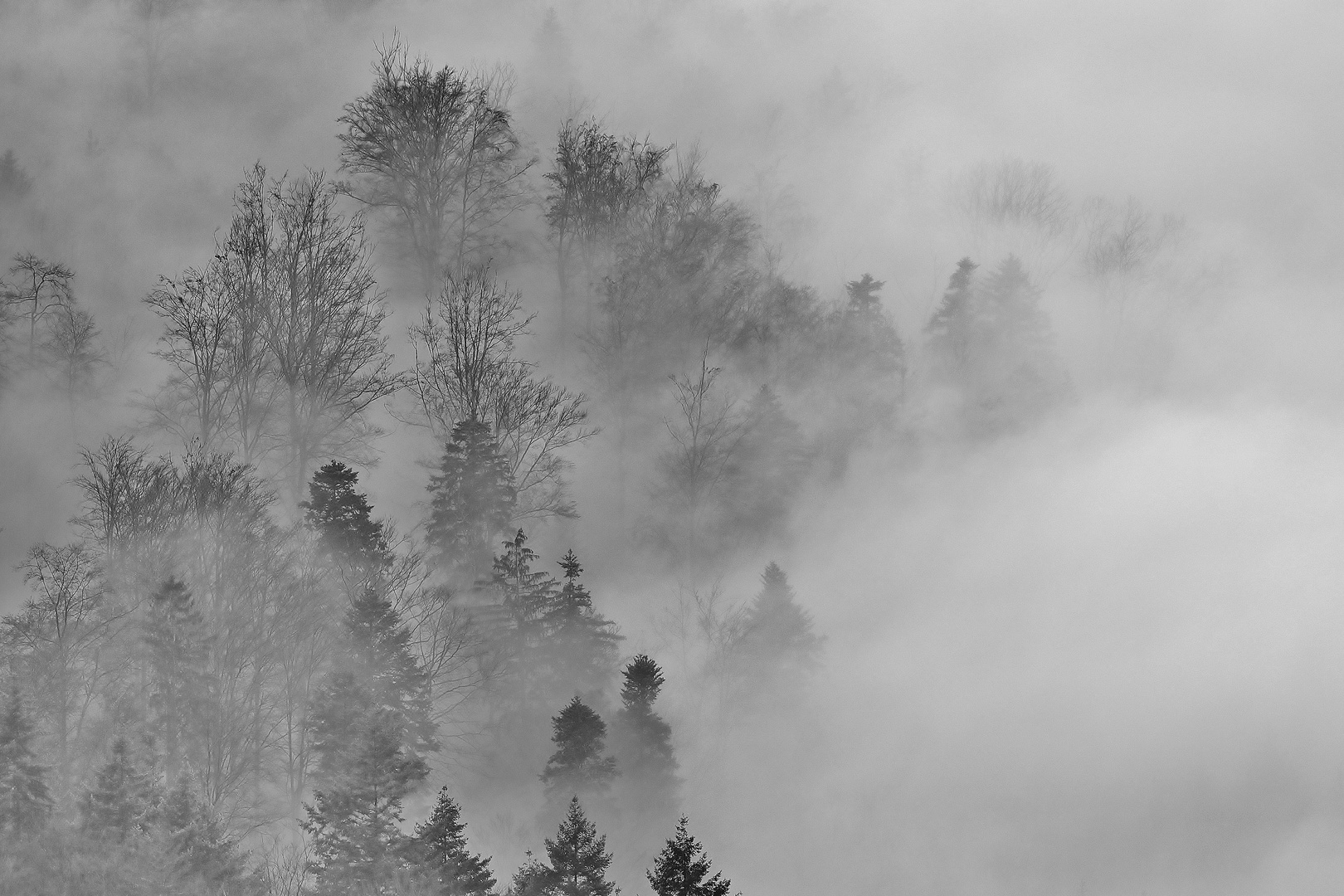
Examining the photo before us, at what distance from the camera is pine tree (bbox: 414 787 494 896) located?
988 inches

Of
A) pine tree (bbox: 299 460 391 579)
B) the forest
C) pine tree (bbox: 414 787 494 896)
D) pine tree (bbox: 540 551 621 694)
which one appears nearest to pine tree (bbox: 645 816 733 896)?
the forest

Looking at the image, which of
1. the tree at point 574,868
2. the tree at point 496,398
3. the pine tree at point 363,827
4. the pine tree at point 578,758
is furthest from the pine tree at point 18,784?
the tree at point 496,398

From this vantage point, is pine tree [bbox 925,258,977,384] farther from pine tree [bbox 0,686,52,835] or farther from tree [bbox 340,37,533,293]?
pine tree [bbox 0,686,52,835]

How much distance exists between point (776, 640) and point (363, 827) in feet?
80.4

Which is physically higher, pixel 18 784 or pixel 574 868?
pixel 18 784

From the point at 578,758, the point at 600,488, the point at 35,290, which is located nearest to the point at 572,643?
the point at 578,758

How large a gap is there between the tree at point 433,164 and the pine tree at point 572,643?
19.6 meters

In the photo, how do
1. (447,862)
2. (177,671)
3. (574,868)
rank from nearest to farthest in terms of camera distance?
(447,862), (574,868), (177,671)

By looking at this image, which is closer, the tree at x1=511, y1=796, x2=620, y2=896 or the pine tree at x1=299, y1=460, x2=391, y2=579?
the tree at x1=511, y1=796, x2=620, y2=896

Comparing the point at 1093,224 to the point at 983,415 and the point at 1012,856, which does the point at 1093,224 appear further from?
the point at 1012,856

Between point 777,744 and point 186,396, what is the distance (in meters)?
24.7

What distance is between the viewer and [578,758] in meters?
36.2

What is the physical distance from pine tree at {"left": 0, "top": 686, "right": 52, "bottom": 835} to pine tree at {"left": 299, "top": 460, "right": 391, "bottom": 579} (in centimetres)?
925

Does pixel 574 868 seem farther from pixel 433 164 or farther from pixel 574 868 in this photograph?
pixel 433 164
